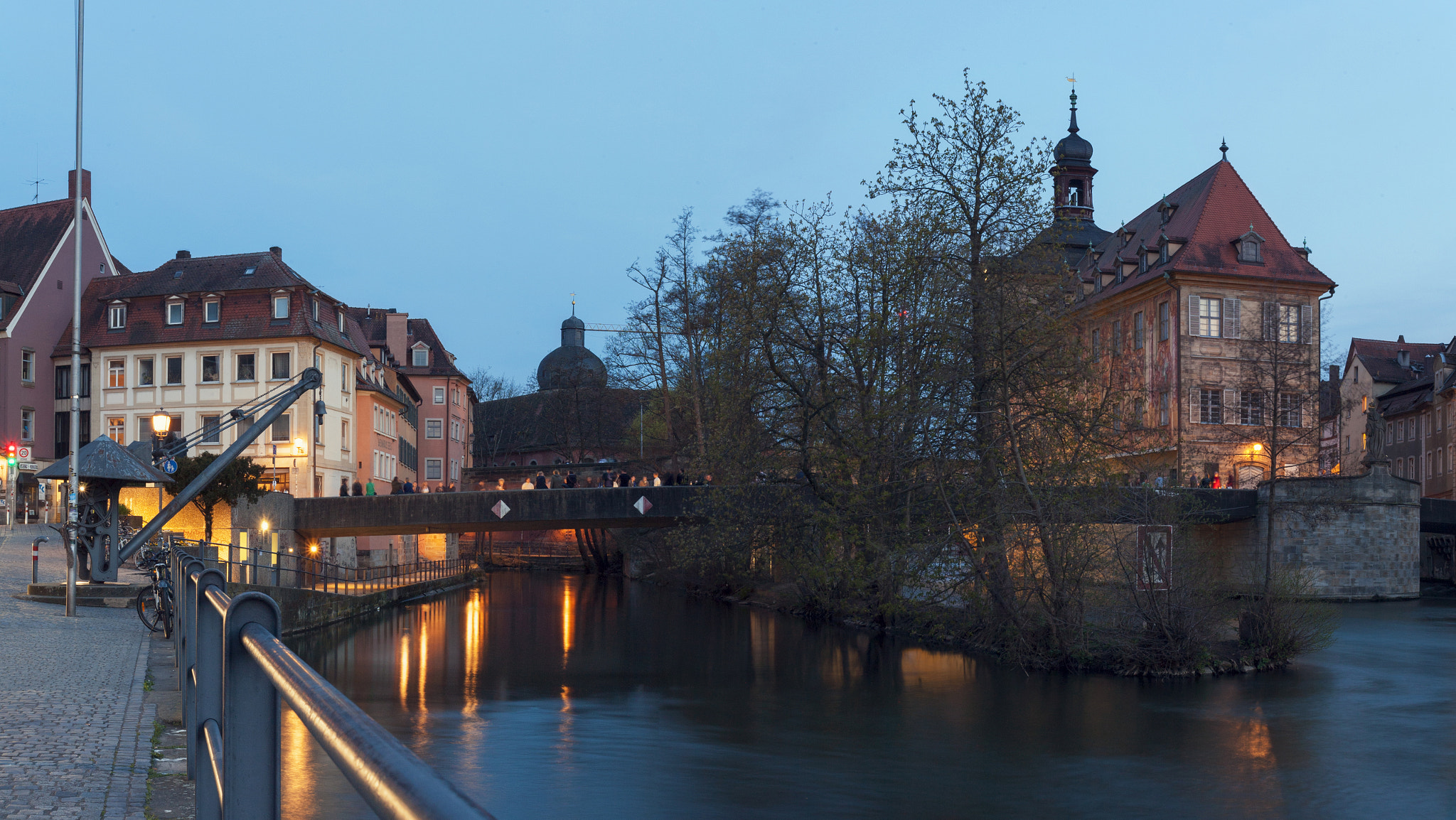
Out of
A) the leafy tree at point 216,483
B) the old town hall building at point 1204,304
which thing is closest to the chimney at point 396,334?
the leafy tree at point 216,483

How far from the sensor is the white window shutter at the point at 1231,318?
171 ft

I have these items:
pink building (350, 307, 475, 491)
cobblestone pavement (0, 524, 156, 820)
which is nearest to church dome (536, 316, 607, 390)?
pink building (350, 307, 475, 491)

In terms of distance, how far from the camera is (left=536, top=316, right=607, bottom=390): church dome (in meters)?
66.5

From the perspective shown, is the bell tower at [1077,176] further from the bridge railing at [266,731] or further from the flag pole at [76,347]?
the bridge railing at [266,731]

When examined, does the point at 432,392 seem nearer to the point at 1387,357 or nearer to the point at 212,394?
the point at 212,394

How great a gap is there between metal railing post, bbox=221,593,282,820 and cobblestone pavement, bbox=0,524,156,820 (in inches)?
166

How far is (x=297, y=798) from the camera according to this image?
1409cm

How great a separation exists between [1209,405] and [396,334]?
1557 inches

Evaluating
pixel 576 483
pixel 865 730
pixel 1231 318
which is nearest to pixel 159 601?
pixel 865 730

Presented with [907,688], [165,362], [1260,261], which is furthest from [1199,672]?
[165,362]

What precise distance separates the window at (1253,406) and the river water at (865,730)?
19.1ft

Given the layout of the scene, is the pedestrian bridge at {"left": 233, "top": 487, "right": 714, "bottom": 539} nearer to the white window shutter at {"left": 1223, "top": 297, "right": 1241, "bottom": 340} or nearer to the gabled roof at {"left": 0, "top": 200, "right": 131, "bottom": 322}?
the gabled roof at {"left": 0, "top": 200, "right": 131, "bottom": 322}

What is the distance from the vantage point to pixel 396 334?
69125 millimetres

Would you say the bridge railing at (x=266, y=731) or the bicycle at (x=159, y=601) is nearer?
the bridge railing at (x=266, y=731)
